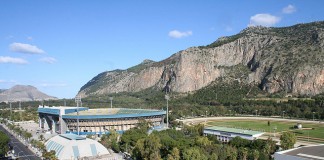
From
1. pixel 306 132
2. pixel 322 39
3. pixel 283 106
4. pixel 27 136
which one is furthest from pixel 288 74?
pixel 27 136

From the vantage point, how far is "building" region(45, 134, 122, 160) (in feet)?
249

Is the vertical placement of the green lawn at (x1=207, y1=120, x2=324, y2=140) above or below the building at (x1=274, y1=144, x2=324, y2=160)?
below

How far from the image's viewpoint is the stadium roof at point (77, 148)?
7638 cm

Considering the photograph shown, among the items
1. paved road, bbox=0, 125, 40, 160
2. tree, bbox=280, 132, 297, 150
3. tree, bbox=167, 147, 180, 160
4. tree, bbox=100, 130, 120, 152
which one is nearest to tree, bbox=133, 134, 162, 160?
tree, bbox=167, 147, 180, 160

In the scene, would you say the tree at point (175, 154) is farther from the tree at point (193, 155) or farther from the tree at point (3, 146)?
the tree at point (3, 146)

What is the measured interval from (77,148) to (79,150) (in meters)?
0.67

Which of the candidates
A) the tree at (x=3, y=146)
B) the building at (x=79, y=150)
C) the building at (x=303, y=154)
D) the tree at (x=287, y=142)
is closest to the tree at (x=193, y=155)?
the building at (x=303, y=154)

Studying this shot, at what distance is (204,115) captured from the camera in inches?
6211

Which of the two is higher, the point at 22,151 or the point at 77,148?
the point at 77,148

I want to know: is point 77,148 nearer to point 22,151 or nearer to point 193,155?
point 22,151

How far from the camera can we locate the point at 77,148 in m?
77.9

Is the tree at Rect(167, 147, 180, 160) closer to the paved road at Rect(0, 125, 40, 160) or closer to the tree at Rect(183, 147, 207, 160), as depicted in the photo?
the tree at Rect(183, 147, 207, 160)

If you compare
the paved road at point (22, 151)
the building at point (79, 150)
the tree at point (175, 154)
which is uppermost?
the tree at point (175, 154)

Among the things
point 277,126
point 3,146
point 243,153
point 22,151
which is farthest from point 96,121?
point 243,153
